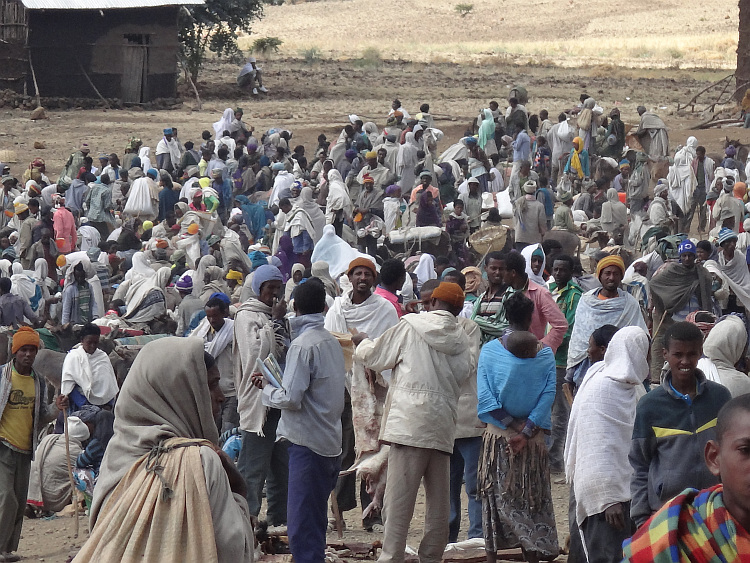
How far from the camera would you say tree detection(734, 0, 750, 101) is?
26609mm

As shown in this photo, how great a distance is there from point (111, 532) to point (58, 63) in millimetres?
28212

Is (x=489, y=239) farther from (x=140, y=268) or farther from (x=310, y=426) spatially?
(x=310, y=426)

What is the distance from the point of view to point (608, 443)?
5129mm

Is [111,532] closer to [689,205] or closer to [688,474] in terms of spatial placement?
[688,474]

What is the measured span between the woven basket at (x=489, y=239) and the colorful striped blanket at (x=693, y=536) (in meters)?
11.5

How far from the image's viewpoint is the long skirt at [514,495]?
601cm

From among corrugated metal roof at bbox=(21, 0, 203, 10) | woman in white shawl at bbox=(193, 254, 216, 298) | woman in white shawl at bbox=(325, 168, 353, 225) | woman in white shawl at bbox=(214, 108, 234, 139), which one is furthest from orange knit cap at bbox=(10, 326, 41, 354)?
corrugated metal roof at bbox=(21, 0, 203, 10)

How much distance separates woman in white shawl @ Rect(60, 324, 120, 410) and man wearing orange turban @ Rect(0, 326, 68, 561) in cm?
127

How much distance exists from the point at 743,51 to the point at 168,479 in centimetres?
2547

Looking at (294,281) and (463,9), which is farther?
(463,9)

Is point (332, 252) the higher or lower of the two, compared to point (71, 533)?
higher

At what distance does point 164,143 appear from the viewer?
20.5 m

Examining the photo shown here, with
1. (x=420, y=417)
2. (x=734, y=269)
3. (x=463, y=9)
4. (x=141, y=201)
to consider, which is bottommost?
(x=141, y=201)

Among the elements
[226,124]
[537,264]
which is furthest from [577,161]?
[537,264]
